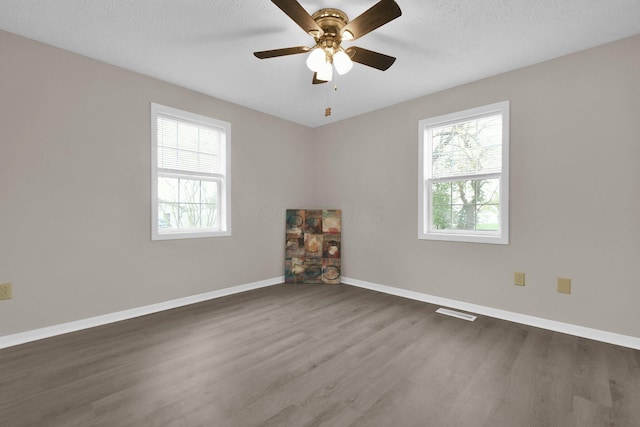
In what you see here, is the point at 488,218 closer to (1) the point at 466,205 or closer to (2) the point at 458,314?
(1) the point at 466,205

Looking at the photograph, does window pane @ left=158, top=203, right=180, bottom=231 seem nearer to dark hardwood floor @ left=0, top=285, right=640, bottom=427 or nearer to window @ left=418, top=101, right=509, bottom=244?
dark hardwood floor @ left=0, top=285, right=640, bottom=427

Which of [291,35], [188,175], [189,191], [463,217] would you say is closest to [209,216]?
[189,191]

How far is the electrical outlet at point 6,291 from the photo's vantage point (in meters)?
2.27

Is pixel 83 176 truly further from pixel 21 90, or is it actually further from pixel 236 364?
pixel 236 364

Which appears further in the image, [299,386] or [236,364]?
[236,364]

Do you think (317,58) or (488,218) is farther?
(488,218)

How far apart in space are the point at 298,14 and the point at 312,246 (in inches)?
126

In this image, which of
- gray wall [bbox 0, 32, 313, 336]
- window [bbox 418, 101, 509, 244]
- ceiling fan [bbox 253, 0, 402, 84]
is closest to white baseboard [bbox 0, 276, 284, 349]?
gray wall [bbox 0, 32, 313, 336]

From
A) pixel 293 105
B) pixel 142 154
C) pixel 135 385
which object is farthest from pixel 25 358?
pixel 293 105

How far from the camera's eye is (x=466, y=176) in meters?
3.22

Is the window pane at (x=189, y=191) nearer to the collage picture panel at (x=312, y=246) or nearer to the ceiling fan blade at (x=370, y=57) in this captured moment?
the collage picture panel at (x=312, y=246)

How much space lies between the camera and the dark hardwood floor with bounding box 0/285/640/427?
5.01 ft

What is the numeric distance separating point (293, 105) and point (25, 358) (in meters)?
3.57

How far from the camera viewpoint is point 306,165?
15.6 ft
